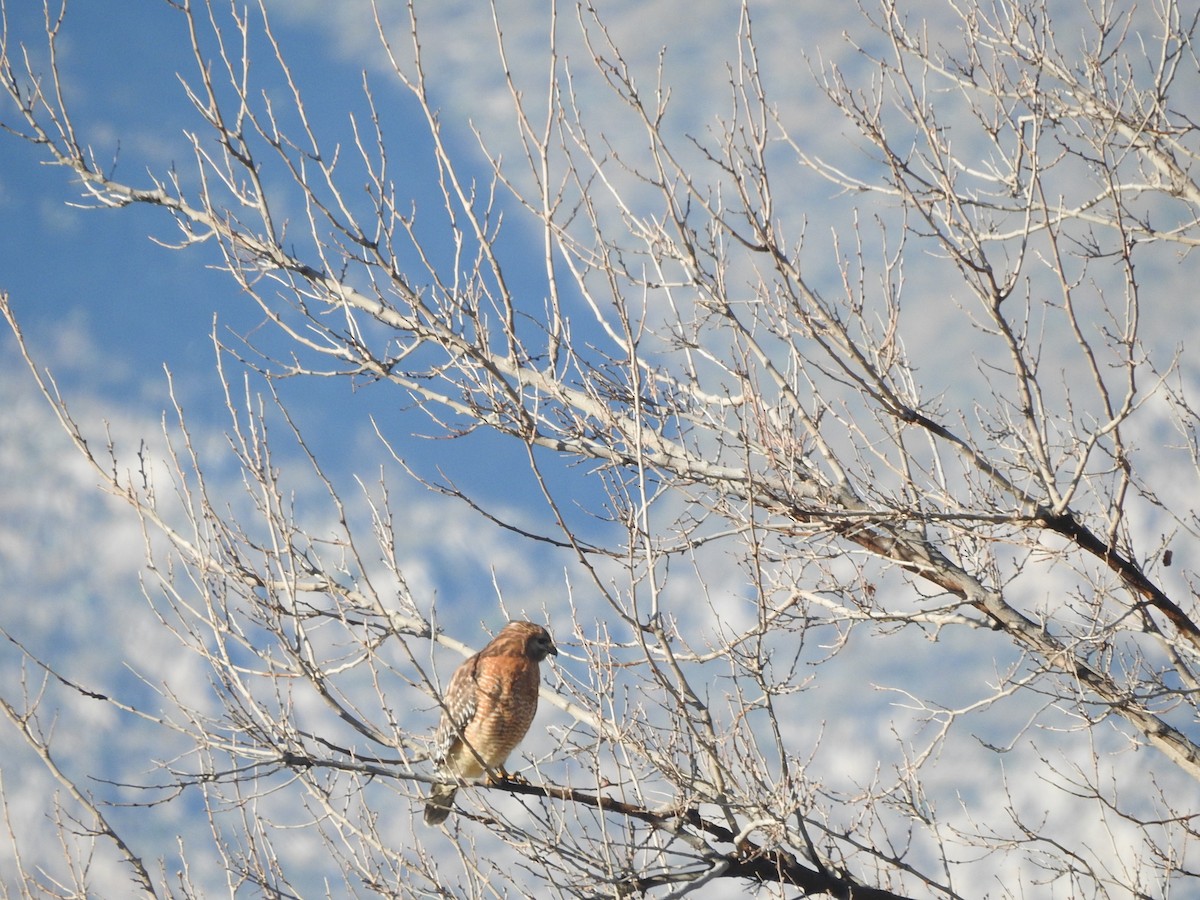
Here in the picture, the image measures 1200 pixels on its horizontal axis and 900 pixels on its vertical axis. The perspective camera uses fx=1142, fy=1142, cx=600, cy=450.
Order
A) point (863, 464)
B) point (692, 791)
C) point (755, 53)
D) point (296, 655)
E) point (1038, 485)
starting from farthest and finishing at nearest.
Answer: point (863, 464) < point (1038, 485) < point (692, 791) < point (755, 53) < point (296, 655)

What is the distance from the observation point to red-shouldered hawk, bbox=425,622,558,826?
684 centimetres

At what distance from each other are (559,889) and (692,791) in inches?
31.8

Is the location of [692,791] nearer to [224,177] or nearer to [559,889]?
[559,889]

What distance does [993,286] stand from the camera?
5.19 metres

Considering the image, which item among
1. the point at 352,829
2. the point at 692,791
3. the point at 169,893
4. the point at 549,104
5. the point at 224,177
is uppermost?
the point at 224,177

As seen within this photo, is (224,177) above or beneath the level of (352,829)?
above

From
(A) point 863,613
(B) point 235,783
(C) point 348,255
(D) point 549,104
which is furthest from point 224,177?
(A) point 863,613

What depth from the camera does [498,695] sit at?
686 cm

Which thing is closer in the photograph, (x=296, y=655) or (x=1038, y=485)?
(x=296, y=655)

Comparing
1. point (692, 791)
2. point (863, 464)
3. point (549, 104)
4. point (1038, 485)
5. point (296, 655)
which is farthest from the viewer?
point (863, 464)

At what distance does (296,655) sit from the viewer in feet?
15.5

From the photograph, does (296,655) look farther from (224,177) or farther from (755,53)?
(755,53)

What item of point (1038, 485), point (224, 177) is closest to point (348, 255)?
point (224, 177)

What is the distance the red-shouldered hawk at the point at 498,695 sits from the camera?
6844 mm
